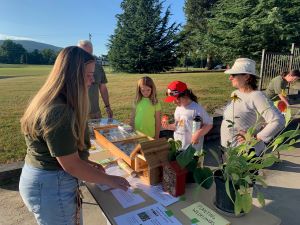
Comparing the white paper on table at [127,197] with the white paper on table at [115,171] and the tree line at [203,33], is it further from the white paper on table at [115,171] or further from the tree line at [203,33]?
the tree line at [203,33]

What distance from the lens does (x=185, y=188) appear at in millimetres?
1823

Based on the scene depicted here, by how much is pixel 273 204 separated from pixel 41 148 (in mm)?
3017

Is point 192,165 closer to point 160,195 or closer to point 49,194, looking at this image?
point 160,195

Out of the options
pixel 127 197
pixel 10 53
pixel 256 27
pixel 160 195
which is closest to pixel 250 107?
pixel 160 195

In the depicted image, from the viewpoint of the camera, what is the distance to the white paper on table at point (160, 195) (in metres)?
1.70

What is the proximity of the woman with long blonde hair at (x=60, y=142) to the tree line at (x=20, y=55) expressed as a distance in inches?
3347

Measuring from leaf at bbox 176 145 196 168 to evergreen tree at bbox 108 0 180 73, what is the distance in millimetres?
25531

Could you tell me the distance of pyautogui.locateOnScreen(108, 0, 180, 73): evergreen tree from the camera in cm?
2692

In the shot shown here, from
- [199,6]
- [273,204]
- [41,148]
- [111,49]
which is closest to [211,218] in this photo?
[41,148]

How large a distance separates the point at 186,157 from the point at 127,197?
481 mm

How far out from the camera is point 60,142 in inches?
52.2

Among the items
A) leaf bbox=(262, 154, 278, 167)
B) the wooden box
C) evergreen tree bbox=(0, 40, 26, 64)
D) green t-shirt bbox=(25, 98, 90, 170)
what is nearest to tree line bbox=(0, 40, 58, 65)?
evergreen tree bbox=(0, 40, 26, 64)

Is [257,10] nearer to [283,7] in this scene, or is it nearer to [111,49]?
[283,7]

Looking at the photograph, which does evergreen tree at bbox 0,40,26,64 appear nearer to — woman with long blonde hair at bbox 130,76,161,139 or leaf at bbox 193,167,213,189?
woman with long blonde hair at bbox 130,76,161,139
